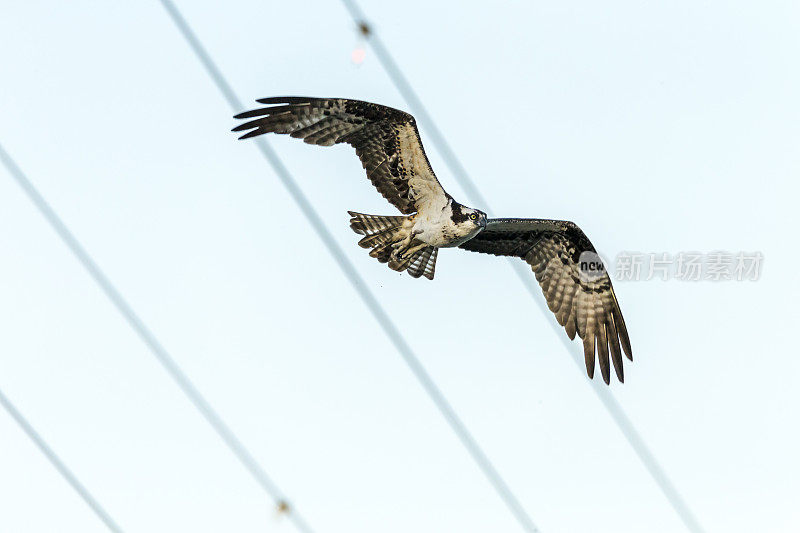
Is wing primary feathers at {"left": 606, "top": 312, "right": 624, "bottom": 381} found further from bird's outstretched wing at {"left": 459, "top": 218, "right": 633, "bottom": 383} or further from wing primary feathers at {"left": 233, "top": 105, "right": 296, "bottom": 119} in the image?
wing primary feathers at {"left": 233, "top": 105, "right": 296, "bottom": 119}

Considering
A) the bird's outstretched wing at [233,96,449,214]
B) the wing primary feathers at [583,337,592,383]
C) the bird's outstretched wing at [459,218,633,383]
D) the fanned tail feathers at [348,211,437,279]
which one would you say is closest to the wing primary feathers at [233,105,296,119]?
the bird's outstretched wing at [233,96,449,214]

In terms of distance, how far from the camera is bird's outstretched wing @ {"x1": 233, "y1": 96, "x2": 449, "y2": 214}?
1299 centimetres

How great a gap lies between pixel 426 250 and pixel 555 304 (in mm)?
2383

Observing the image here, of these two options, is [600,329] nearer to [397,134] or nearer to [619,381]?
[619,381]

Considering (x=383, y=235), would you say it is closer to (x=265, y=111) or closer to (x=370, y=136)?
(x=370, y=136)

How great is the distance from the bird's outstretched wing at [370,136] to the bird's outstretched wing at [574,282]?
1.53m

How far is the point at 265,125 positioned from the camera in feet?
43.2

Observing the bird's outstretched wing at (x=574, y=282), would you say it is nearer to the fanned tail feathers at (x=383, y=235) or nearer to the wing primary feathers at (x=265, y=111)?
the fanned tail feathers at (x=383, y=235)

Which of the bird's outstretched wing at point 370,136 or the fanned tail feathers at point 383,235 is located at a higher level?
the bird's outstretched wing at point 370,136

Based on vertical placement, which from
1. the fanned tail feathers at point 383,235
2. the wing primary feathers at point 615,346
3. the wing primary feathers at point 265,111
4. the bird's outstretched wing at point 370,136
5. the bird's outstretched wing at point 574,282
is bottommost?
the wing primary feathers at point 615,346

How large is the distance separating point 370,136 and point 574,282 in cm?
374

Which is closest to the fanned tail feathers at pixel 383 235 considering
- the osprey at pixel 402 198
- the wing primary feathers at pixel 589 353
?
the osprey at pixel 402 198

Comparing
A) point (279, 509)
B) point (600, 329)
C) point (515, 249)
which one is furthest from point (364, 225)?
point (279, 509)

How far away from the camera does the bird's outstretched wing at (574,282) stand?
1467cm
